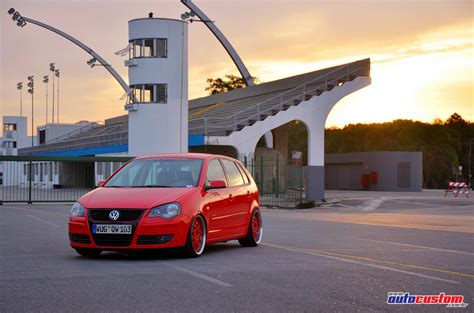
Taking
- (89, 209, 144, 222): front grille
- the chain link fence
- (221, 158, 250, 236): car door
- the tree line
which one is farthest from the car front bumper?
the tree line

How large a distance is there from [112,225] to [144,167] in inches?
79.1

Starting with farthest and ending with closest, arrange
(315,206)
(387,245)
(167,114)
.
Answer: (167,114) < (315,206) < (387,245)

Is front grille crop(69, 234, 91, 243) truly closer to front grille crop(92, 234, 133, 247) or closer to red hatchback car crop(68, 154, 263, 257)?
red hatchback car crop(68, 154, 263, 257)

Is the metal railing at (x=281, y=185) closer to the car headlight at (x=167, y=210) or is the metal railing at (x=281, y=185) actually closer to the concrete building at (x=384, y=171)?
the car headlight at (x=167, y=210)

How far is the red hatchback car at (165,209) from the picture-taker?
12.2m

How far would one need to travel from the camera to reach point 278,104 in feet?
174

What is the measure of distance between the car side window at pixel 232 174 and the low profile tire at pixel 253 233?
0.61 metres

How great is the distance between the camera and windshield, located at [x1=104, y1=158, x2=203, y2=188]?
44.0ft

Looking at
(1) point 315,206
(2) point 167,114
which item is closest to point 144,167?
(1) point 315,206

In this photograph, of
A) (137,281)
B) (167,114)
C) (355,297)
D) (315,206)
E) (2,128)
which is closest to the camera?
(355,297)

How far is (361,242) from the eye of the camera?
1620cm

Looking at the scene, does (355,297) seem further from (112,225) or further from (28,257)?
(28,257)

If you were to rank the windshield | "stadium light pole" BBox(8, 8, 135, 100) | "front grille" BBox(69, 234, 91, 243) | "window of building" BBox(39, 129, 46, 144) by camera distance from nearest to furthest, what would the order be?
1. "front grille" BBox(69, 234, 91, 243)
2. the windshield
3. "stadium light pole" BBox(8, 8, 135, 100)
4. "window of building" BBox(39, 129, 46, 144)

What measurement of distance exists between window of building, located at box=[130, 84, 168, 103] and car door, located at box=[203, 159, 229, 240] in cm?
3581
